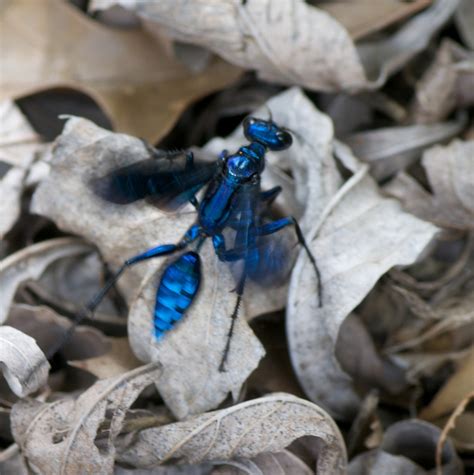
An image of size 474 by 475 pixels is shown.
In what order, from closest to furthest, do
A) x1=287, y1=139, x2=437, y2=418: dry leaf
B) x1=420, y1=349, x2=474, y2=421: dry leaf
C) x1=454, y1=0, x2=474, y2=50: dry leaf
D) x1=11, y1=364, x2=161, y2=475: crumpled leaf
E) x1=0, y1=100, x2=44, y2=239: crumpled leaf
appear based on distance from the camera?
x1=11, y1=364, x2=161, y2=475: crumpled leaf
x1=287, y1=139, x2=437, y2=418: dry leaf
x1=420, y1=349, x2=474, y2=421: dry leaf
x1=0, y1=100, x2=44, y2=239: crumpled leaf
x1=454, y1=0, x2=474, y2=50: dry leaf

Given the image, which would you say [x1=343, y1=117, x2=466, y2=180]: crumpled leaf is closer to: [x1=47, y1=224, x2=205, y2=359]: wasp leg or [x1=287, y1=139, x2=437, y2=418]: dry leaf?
[x1=287, y1=139, x2=437, y2=418]: dry leaf

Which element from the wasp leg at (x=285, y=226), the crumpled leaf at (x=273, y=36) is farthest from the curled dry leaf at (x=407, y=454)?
the crumpled leaf at (x=273, y=36)

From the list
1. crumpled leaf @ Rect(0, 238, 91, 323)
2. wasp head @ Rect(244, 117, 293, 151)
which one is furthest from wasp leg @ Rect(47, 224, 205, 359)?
wasp head @ Rect(244, 117, 293, 151)

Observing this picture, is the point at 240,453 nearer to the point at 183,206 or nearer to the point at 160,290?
the point at 160,290

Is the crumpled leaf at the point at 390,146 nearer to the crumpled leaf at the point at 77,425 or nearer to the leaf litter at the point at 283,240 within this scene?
the leaf litter at the point at 283,240

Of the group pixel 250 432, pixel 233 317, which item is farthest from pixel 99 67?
pixel 250 432

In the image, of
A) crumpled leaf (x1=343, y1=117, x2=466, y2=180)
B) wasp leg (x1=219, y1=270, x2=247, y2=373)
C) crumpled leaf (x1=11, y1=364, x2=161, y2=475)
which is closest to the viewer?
crumpled leaf (x1=11, y1=364, x2=161, y2=475)

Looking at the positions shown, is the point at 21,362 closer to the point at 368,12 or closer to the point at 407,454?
the point at 407,454
